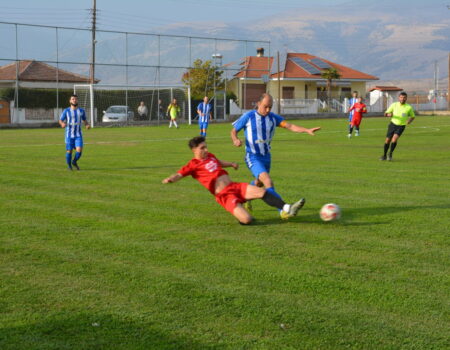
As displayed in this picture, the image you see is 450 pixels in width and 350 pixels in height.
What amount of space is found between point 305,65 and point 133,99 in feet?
96.3

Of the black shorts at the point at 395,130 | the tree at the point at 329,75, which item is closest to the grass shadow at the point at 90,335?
the black shorts at the point at 395,130

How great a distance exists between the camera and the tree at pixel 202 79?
52.5 metres

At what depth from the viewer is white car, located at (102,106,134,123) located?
45094mm

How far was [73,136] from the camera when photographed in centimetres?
1588

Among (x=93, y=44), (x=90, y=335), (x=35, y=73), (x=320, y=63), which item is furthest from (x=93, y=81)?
(x=90, y=335)

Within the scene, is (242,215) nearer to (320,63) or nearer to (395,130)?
(395,130)

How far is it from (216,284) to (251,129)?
13.5 feet

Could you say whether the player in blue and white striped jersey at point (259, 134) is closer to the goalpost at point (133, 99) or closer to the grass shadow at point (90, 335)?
the grass shadow at point (90, 335)

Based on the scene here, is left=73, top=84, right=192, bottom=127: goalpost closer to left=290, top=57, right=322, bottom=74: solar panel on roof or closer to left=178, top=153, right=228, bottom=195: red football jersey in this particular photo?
left=290, top=57, right=322, bottom=74: solar panel on roof

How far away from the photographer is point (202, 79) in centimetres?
5291

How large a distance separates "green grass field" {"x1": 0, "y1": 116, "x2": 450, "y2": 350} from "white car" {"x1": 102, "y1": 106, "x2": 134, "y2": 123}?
109ft

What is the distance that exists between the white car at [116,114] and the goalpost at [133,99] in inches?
14.3

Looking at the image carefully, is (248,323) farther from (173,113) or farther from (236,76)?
(236,76)

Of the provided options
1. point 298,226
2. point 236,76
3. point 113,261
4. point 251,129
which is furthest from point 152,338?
point 236,76
